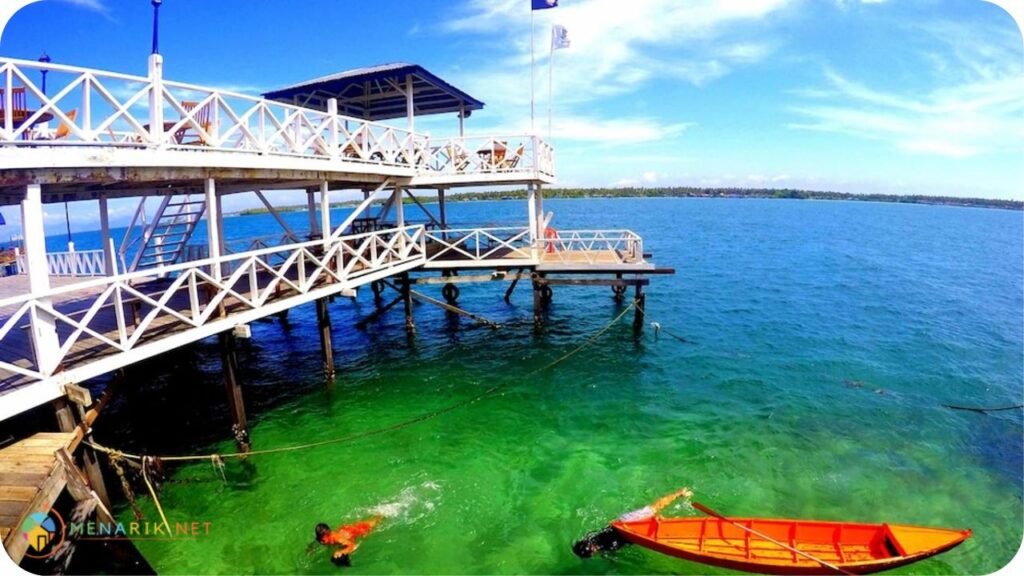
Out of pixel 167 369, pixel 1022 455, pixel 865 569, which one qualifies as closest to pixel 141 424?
pixel 167 369

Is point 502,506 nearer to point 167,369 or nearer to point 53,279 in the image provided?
point 167,369

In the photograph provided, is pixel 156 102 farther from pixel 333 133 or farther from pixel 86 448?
pixel 86 448

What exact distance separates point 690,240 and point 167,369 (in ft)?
188

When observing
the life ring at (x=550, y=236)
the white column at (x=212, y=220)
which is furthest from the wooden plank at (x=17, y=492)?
the life ring at (x=550, y=236)

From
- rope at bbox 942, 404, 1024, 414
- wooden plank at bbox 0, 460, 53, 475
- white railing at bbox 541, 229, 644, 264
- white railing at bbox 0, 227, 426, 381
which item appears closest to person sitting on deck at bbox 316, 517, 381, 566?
wooden plank at bbox 0, 460, 53, 475

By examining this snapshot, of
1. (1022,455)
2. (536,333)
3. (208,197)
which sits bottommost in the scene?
(1022,455)

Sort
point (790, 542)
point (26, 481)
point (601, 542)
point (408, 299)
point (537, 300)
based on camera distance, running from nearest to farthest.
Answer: point (26, 481)
point (790, 542)
point (601, 542)
point (537, 300)
point (408, 299)

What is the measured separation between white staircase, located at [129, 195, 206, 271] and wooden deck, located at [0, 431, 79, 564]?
10.1 metres

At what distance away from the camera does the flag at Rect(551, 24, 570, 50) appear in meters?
Answer: 20.0

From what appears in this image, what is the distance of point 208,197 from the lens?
10555 mm

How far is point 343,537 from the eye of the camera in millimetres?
9250

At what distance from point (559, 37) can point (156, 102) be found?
49.3 ft

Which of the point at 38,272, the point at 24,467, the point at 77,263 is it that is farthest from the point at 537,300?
the point at 77,263

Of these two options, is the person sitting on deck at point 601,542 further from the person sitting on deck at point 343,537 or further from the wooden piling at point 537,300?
the wooden piling at point 537,300
